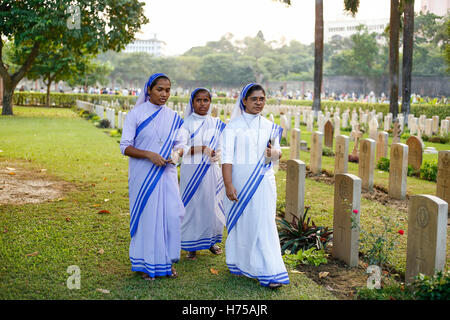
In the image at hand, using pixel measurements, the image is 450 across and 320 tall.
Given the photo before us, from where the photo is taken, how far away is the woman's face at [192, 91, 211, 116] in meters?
4.27

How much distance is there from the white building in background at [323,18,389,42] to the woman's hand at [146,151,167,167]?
118 meters

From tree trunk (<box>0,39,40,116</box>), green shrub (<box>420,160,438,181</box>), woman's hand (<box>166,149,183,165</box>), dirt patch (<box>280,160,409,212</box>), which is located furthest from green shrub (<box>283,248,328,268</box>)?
tree trunk (<box>0,39,40,116</box>)

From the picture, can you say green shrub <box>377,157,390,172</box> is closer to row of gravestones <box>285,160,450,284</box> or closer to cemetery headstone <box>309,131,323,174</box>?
cemetery headstone <box>309,131,323,174</box>

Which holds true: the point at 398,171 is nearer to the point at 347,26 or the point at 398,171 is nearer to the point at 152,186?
the point at 152,186

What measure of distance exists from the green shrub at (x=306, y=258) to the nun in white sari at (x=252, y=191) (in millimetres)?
669

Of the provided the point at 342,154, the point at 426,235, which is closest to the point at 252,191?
the point at 426,235

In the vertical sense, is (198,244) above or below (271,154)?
below

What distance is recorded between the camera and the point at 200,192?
4.27 metres

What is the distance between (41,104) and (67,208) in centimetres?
3219

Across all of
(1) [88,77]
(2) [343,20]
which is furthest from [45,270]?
(2) [343,20]

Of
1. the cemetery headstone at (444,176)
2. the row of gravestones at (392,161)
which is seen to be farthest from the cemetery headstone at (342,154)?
the cemetery headstone at (444,176)

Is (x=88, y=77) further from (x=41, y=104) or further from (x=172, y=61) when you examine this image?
(x=172, y=61)

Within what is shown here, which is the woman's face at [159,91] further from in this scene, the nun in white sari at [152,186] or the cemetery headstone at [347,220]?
the cemetery headstone at [347,220]

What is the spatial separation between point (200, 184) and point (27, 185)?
4.24 metres
